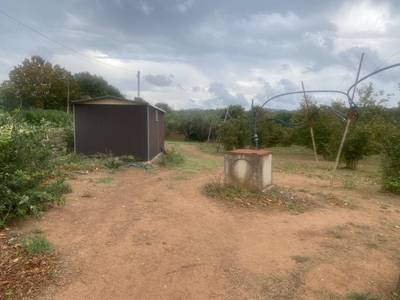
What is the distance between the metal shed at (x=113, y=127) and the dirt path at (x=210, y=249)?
452cm

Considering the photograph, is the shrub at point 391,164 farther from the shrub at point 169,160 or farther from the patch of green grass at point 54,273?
the patch of green grass at point 54,273

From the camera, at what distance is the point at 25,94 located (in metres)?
34.2

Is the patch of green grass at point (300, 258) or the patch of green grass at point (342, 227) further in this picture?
the patch of green grass at point (342, 227)

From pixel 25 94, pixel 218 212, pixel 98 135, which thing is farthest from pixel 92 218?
pixel 25 94

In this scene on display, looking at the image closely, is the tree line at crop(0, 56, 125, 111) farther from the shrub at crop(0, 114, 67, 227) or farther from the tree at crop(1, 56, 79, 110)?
the shrub at crop(0, 114, 67, 227)

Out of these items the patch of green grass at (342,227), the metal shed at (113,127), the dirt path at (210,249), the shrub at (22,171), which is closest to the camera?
the dirt path at (210,249)

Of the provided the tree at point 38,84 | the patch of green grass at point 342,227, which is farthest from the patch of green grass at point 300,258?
the tree at point 38,84

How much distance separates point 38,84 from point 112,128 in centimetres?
2724

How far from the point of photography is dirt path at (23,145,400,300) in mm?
3332

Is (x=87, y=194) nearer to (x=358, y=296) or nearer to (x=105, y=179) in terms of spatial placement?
(x=105, y=179)

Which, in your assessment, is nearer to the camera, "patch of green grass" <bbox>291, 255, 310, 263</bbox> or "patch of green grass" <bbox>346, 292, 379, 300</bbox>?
"patch of green grass" <bbox>346, 292, 379, 300</bbox>

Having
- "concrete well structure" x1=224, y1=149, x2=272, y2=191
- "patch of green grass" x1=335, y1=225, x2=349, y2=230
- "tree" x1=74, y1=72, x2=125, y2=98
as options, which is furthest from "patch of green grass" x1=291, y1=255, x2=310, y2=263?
"tree" x1=74, y1=72, x2=125, y2=98

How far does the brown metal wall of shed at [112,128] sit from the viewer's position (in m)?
11.4

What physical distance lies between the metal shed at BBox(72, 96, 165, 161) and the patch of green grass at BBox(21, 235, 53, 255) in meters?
7.32
